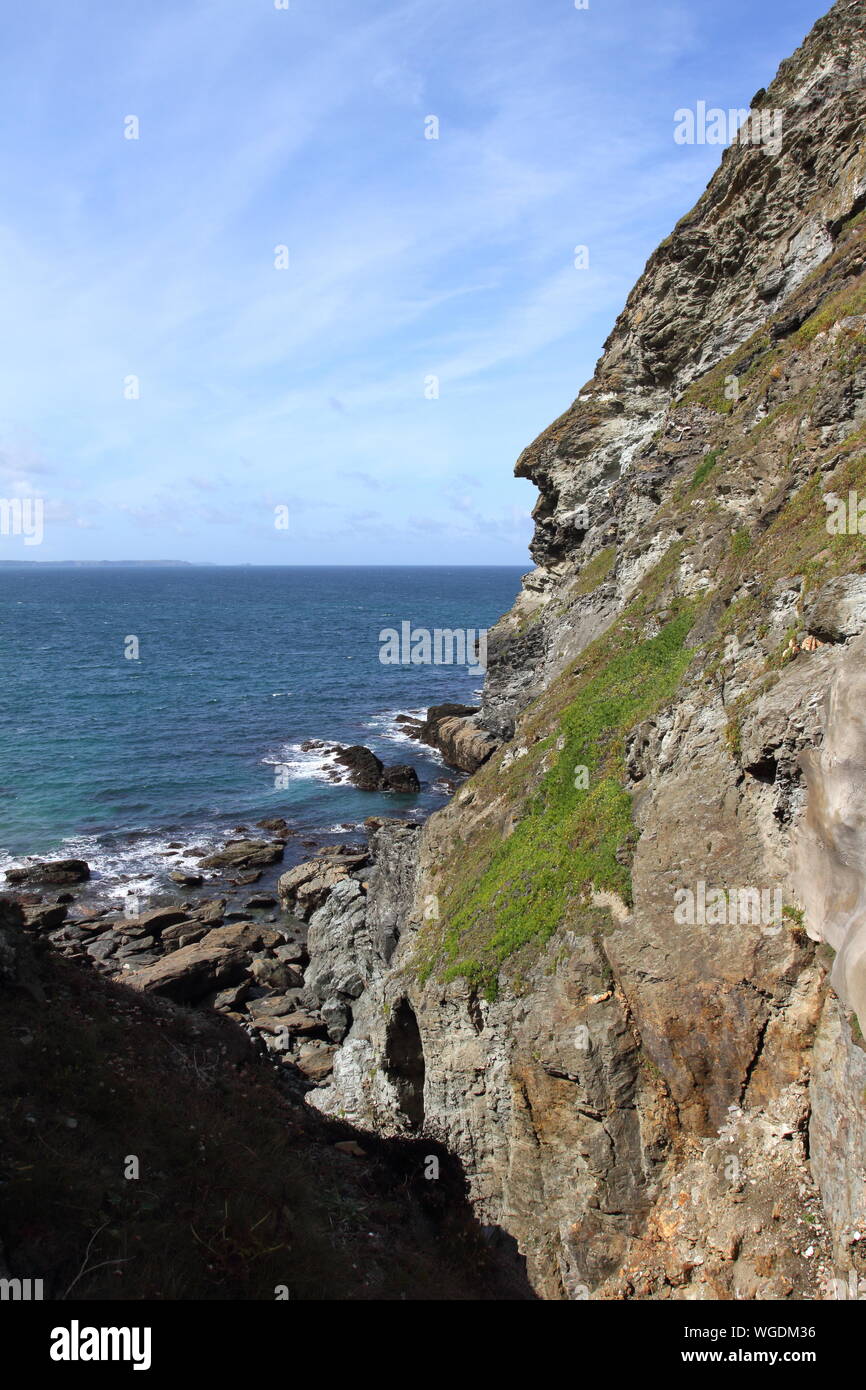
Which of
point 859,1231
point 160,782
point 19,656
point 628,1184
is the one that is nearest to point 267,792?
point 160,782

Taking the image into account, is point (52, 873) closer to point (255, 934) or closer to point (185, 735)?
point (255, 934)

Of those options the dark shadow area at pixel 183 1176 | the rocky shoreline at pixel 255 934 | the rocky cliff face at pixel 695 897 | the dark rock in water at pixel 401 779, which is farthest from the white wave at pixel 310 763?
the dark shadow area at pixel 183 1176

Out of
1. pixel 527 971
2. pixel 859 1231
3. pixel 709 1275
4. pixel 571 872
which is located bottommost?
pixel 709 1275

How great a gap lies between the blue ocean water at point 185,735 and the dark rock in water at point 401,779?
858 millimetres

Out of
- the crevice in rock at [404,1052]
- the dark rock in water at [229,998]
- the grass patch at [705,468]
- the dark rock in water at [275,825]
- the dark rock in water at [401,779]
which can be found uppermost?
the grass patch at [705,468]

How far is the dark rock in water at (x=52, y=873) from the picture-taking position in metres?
37.1

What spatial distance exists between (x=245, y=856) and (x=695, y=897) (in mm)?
32486

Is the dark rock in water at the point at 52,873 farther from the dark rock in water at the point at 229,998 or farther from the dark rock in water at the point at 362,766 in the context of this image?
the dark rock in water at the point at 362,766

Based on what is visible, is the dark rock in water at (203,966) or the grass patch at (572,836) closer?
the grass patch at (572,836)

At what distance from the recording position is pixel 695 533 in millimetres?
21594

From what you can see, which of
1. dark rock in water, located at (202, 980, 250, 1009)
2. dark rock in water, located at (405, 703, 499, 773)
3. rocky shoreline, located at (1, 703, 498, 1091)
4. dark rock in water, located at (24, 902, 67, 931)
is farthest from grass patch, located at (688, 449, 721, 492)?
dark rock in water, located at (24, 902, 67, 931)

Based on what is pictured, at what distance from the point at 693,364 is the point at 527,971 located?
2732cm

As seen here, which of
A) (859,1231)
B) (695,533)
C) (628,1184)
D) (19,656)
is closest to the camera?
(859,1231)
